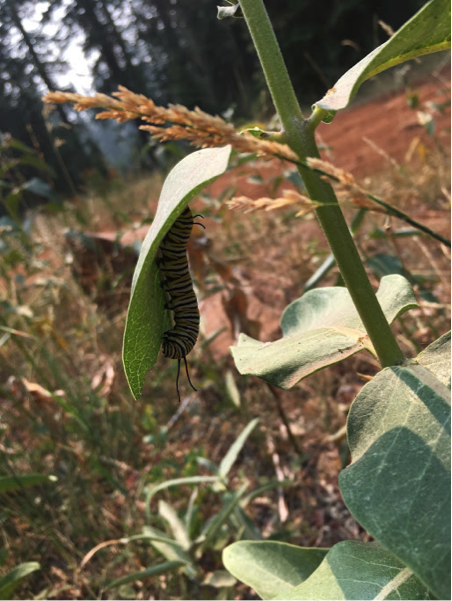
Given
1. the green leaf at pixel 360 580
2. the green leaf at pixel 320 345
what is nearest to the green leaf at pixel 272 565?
the green leaf at pixel 360 580

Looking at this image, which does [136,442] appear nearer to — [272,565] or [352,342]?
Result: [272,565]

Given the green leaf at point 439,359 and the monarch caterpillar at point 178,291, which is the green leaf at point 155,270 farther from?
the green leaf at point 439,359

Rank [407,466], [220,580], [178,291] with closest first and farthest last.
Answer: [407,466], [178,291], [220,580]

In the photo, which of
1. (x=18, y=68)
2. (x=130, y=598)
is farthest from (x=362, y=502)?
(x=18, y=68)

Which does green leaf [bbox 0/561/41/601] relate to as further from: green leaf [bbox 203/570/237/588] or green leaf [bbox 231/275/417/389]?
green leaf [bbox 231/275/417/389]

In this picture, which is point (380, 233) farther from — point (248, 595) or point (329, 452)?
point (248, 595)

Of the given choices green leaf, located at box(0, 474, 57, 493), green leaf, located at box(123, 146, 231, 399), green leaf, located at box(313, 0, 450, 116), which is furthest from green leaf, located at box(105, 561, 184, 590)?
green leaf, located at box(313, 0, 450, 116)

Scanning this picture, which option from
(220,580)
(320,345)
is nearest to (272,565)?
(320,345)
